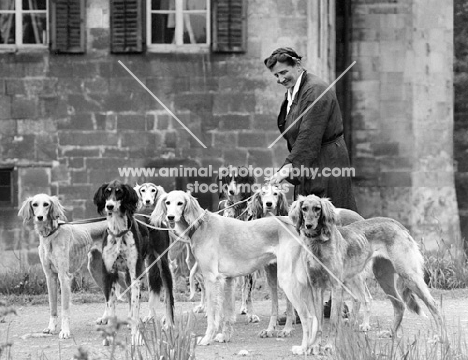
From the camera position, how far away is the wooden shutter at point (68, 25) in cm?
1839

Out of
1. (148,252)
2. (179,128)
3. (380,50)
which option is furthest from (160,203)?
(380,50)

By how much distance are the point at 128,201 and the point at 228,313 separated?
4.69ft

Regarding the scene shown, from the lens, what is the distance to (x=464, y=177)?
902 inches

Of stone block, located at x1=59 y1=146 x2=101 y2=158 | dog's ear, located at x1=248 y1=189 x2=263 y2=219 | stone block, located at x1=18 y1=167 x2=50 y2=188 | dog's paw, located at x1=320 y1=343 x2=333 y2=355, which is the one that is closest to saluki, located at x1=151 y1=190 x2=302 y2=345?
dog's ear, located at x1=248 y1=189 x2=263 y2=219

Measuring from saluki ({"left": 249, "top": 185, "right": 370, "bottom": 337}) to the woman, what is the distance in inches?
11.8

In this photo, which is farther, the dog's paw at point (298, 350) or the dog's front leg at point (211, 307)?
the dog's front leg at point (211, 307)

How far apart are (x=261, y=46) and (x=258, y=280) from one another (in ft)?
13.4

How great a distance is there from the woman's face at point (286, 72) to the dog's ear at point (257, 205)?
1366 mm

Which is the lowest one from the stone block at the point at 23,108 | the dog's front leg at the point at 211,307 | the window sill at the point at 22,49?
the dog's front leg at the point at 211,307

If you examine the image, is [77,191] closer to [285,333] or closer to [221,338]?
[285,333]

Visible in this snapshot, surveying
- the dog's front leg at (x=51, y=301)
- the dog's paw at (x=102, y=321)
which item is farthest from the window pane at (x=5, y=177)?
the dog's front leg at (x=51, y=301)

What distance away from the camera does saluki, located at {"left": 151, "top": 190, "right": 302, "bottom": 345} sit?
36.7 ft

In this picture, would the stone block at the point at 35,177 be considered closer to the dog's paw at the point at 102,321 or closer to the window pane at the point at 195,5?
the window pane at the point at 195,5

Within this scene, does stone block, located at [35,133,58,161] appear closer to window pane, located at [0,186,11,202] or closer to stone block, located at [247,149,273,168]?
window pane, located at [0,186,11,202]
